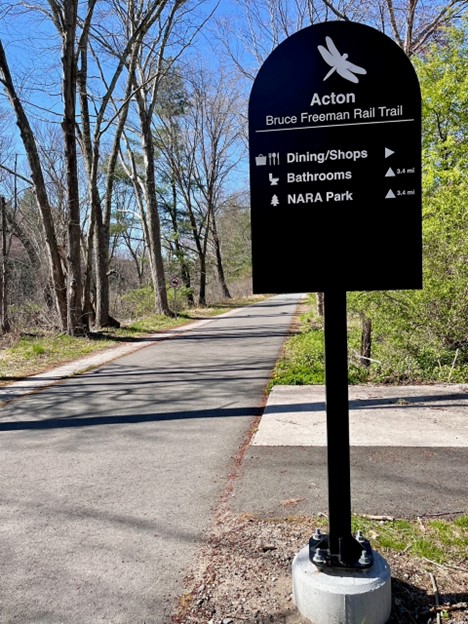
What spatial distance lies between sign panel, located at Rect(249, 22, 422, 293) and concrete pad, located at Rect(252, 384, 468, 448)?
101 inches

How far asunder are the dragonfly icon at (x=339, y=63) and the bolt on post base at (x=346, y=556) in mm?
2082

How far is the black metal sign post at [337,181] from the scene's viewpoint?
221 cm

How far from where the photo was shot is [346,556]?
2.26 metres

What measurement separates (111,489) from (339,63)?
10.3 ft

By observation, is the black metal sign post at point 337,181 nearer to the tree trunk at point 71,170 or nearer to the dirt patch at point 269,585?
the dirt patch at point 269,585

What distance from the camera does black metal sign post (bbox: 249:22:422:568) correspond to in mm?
2209

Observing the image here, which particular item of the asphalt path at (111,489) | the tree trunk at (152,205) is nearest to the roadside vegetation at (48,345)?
the asphalt path at (111,489)

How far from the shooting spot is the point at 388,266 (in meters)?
2.25

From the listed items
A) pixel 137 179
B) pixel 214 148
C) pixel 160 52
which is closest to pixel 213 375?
pixel 160 52

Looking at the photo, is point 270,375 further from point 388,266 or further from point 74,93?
point 74,93

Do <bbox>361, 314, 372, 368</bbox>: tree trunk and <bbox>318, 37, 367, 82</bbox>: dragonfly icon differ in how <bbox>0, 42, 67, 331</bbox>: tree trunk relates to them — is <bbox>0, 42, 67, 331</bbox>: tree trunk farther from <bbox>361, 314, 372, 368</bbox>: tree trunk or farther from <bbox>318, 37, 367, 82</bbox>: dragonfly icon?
<bbox>318, 37, 367, 82</bbox>: dragonfly icon

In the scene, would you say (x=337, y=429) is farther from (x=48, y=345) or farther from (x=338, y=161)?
(x=48, y=345)

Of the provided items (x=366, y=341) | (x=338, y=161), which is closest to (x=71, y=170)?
(x=366, y=341)

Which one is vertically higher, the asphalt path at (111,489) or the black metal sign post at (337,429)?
the black metal sign post at (337,429)
